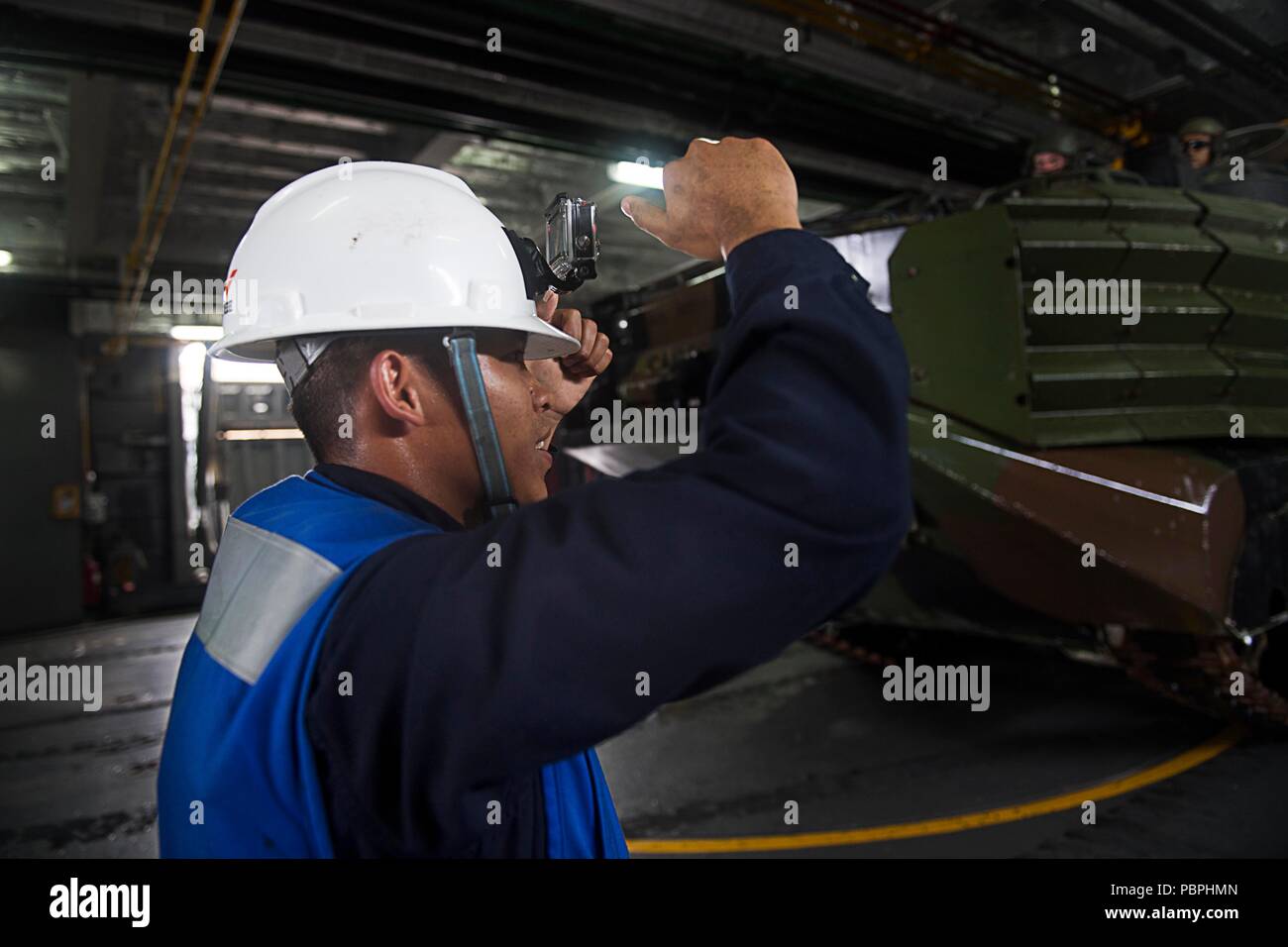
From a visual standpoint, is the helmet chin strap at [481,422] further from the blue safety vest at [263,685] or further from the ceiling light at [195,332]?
the ceiling light at [195,332]

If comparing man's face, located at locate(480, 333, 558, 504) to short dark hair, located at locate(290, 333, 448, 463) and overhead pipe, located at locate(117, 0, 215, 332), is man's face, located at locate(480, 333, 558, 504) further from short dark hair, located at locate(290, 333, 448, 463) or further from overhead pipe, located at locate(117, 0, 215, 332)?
overhead pipe, located at locate(117, 0, 215, 332)

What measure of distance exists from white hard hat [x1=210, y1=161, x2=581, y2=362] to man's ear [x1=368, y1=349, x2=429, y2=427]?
59 millimetres

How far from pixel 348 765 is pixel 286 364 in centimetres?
62

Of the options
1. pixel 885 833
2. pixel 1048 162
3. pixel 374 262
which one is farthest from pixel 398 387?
pixel 1048 162

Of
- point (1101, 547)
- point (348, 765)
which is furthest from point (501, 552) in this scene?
point (1101, 547)

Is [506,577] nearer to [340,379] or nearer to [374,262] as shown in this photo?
[340,379]

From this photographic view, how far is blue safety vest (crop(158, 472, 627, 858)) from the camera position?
2.72 ft

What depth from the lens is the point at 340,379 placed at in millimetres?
1090

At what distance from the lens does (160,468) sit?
478 inches

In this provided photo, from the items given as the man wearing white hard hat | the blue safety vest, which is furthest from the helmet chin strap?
the blue safety vest

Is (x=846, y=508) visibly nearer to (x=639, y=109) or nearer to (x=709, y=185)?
(x=709, y=185)

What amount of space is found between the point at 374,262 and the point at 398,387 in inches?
8.4

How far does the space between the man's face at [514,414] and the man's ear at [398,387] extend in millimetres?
94
